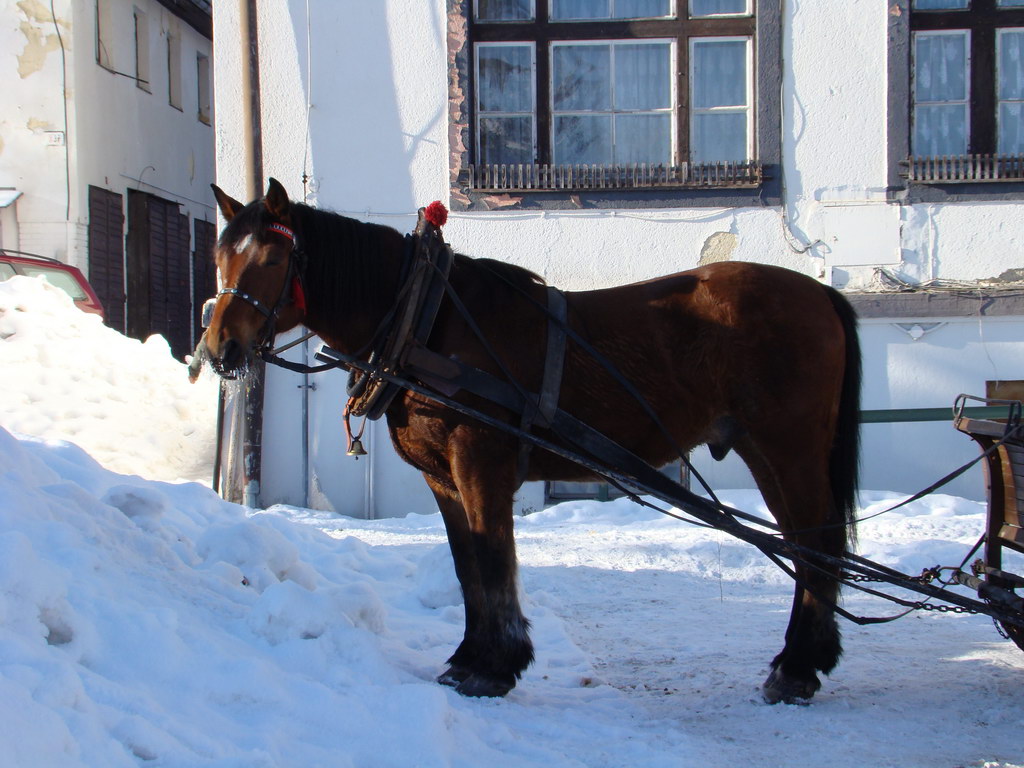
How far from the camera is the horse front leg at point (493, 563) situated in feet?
11.0

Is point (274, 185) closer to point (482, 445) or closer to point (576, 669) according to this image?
point (482, 445)

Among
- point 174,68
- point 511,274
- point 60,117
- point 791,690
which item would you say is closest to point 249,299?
point 511,274

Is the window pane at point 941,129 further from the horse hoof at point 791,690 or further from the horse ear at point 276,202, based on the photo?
the horse ear at point 276,202

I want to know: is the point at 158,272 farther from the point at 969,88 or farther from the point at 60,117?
the point at 969,88

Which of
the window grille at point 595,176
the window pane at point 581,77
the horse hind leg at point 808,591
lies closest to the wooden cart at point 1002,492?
the horse hind leg at point 808,591

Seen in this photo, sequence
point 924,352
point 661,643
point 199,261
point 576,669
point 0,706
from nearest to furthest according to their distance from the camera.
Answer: point 0,706, point 576,669, point 661,643, point 924,352, point 199,261

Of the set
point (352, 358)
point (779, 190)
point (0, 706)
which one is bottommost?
point (0, 706)

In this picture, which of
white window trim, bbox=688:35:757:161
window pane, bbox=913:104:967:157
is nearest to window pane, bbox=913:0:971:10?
window pane, bbox=913:104:967:157

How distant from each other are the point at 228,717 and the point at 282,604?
2.58ft

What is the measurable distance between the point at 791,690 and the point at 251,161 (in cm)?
624

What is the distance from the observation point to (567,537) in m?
6.77

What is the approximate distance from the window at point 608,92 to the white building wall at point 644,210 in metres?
0.30

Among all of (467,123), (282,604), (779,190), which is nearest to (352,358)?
(282,604)

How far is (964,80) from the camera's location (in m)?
7.86
